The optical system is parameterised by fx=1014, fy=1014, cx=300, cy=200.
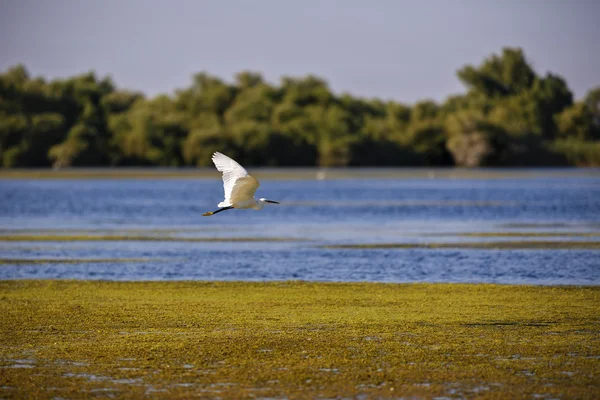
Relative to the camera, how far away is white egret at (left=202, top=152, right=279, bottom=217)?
1566 cm

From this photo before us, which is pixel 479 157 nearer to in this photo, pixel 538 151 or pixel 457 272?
pixel 538 151

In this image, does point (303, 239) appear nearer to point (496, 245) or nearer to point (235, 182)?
point (496, 245)

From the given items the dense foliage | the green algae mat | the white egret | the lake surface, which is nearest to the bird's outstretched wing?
the white egret

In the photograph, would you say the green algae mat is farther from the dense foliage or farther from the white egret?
the dense foliage

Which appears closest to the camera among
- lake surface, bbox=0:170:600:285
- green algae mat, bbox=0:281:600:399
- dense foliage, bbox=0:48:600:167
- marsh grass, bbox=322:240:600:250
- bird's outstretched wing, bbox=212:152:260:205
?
green algae mat, bbox=0:281:600:399

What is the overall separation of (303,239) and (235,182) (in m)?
14.9

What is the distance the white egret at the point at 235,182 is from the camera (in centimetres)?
1566

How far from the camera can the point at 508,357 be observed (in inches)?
470

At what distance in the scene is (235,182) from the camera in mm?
15758

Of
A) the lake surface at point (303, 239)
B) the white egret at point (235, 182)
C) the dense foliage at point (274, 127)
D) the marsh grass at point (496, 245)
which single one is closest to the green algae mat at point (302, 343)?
the white egret at point (235, 182)

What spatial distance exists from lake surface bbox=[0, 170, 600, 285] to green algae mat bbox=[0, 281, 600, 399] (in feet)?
10.6

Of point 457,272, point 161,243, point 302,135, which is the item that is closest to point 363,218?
point 161,243

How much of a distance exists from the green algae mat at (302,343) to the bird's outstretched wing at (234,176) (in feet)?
6.13

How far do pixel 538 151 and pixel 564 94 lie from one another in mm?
19167
